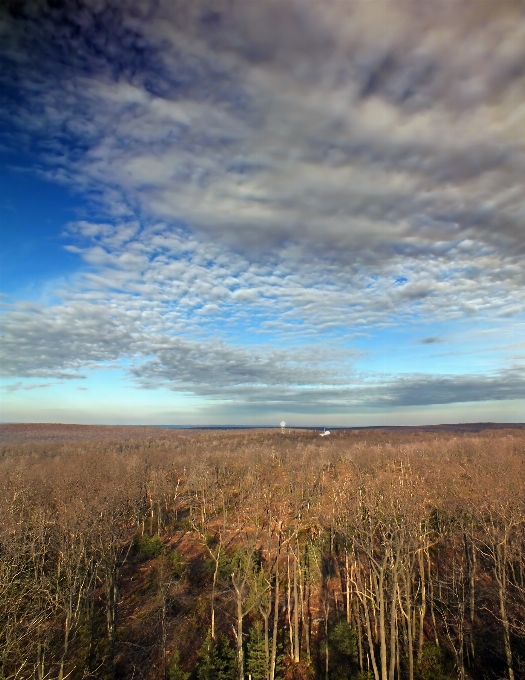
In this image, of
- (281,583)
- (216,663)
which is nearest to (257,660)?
(216,663)

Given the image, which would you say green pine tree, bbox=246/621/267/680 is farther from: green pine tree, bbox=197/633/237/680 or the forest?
green pine tree, bbox=197/633/237/680

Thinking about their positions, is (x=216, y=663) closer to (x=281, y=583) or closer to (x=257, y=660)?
(x=257, y=660)

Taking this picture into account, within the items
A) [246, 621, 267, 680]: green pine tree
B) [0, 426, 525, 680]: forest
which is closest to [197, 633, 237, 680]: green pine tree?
[0, 426, 525, 680]: forest

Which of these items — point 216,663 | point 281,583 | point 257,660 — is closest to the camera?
point 216,663

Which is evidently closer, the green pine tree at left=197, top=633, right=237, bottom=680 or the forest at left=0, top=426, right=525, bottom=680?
the forest at left=0, top=426, right=525, bottom=680

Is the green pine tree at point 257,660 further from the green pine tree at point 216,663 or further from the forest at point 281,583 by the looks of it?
the green pine tree at point 216,663

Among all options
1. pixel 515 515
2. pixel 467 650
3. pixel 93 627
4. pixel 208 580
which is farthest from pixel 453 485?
pixel 93 627

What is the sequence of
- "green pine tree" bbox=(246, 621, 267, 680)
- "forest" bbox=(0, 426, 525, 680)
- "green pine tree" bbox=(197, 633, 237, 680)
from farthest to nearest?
"green pine tree" bbox=(246, 621, 267, 680), "green pine tree" bbox=(197, 633, 237, 680), "forest" bbox=(0, 426, 525, 680)

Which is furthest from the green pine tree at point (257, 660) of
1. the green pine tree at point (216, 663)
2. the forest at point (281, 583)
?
the green pine tree at point (216, 663)
